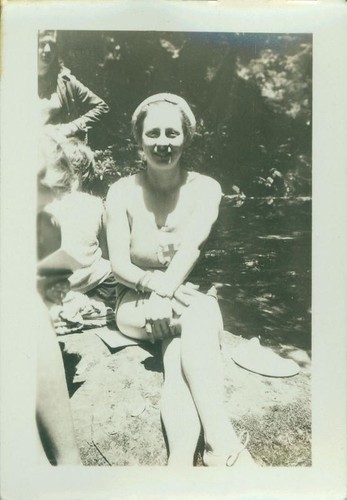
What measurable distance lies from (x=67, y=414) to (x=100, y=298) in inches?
15.5

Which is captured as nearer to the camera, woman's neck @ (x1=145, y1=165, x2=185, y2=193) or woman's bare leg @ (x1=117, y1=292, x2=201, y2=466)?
woman's bare leg @ (x1=117, y1=292, x2=201, y2=466)

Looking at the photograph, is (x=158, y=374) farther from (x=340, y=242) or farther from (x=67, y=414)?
(x=340, y=242)

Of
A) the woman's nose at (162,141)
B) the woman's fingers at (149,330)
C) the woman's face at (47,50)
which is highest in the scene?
the woman's face at (47,50)

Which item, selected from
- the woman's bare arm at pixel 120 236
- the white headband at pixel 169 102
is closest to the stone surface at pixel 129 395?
the woman's bare arm at pixel 120 236

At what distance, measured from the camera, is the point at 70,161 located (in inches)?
67.1

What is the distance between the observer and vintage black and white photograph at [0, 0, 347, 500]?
1.65 m

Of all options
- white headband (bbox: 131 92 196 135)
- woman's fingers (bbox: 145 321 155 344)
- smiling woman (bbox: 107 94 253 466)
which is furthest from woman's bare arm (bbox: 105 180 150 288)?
white headband (bbox: 131 92 196 135)

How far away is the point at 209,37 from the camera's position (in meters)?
1.71

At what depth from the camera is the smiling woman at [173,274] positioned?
1633mm

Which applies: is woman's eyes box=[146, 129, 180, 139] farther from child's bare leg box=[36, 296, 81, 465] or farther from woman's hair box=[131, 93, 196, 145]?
child's bare leg box=[36, 296, 81, 465]

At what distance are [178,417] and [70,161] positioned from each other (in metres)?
0.92

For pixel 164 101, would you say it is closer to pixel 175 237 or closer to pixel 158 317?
pixel 175 237

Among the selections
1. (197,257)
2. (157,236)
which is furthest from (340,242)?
(157,236)

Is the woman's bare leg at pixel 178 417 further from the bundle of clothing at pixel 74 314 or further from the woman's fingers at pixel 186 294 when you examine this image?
the bundle of clothing at pixel 74 314
